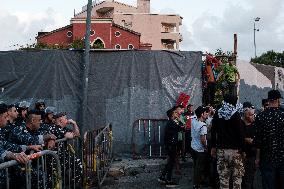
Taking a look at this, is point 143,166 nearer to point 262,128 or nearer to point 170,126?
point 170,126

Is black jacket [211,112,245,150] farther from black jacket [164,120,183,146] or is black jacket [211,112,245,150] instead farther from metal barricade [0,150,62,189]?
metal barricade [0,150,62,189]

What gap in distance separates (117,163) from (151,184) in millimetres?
2122

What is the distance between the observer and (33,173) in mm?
5297

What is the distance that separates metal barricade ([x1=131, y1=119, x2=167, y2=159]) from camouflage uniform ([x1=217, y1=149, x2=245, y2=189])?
5397 millimetres

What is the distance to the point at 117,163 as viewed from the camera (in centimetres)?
1255

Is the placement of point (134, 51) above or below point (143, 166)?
above

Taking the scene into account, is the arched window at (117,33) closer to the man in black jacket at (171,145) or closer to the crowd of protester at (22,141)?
the man in black jacket at (171,145)

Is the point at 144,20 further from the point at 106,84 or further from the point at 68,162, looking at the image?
the point at 68,162

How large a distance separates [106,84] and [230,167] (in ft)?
21.3

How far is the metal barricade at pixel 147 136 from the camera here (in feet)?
44.5

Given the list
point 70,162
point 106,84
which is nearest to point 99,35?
point 106,84

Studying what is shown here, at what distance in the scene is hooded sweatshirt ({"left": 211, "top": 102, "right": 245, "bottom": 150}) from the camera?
8.08 meters

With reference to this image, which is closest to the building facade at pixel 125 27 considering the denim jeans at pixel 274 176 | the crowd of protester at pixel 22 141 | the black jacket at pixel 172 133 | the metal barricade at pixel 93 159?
the black jacket at pixel 172 133

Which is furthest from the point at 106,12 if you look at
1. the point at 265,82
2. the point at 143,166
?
the point at 143,166
